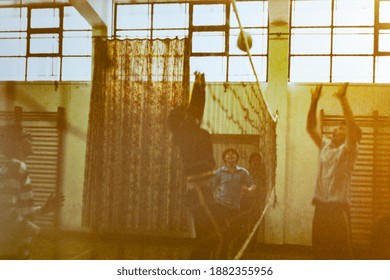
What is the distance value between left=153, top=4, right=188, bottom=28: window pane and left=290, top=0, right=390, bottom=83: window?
1243 mm

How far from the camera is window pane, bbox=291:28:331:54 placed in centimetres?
564

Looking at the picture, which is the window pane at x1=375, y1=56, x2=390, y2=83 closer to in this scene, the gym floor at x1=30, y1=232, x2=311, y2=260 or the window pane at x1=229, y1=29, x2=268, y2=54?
the window pane at x1=229, y1=29, x2=268, y2=54

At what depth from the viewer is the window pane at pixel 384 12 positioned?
542 cm

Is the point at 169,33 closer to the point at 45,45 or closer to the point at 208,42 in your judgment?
the point at 208,42

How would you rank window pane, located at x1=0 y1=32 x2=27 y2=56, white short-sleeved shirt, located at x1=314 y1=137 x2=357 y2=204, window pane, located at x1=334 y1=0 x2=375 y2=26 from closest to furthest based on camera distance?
white short-sleeved shirt, located at x1=314 y1=137 x2=357 y2=204 < window pane, located at x1=0 y1=32 x2=27 y2=56 < window pane, located at x1=334 y1=0 x2=375 y2=26

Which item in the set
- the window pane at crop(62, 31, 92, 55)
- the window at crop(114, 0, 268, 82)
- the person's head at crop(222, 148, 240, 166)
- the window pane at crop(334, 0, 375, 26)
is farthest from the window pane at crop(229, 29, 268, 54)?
the window pane at crop(62, 31, 92, 55)

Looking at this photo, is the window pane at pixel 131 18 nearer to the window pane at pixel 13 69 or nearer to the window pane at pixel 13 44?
the window pane at pixel 13 44

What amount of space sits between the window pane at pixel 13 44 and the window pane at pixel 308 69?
3.00m

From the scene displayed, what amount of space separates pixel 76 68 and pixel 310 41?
268 cm

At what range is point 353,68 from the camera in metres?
5.65

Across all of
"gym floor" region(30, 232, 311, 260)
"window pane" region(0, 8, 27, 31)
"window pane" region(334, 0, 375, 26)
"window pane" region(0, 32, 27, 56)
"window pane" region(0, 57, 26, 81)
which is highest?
"window pane" region(334, 0, 375, 26)

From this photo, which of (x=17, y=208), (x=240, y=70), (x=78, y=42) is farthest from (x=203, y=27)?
(x=17, y=208)
